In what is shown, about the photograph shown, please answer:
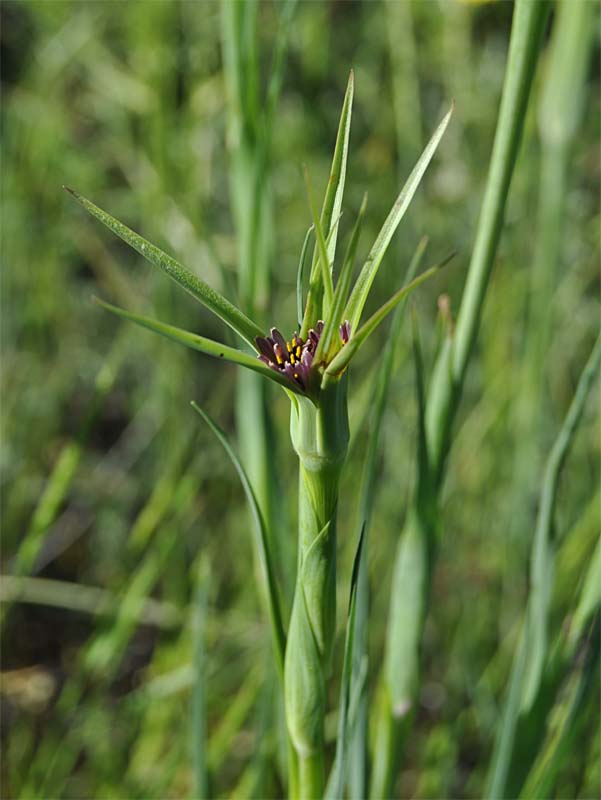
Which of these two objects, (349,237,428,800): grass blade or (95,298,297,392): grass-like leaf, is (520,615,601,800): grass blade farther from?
(95,298,297,392): grass-like leaf

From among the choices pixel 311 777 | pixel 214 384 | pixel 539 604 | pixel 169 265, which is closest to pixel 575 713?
pixel 539 604

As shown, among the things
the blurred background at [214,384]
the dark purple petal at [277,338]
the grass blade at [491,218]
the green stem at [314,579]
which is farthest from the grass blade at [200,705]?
the dark purple petal at [277,338]

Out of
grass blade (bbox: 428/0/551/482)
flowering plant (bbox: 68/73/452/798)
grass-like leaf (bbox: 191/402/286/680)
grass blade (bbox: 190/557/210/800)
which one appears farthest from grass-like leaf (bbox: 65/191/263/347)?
grass blade (bbox: 190/557/210/800)

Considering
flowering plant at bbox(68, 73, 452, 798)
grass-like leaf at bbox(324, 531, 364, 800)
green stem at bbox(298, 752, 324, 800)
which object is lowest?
green stem at bbox(298, 752, 324, 800)

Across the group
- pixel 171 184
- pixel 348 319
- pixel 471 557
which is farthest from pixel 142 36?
pixel 348 319

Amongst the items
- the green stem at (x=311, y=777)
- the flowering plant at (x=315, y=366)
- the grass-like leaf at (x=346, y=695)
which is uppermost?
the flowering plant at (x=315, y=366)

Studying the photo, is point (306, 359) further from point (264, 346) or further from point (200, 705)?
point (200, 705)

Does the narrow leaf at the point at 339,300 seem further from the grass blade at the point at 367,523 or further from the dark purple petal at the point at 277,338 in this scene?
the grass blade at the point at 367,523
